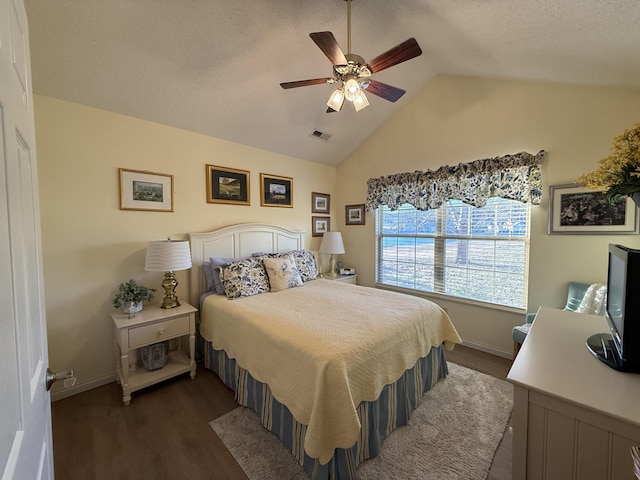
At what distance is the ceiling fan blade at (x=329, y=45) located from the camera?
1406 mm

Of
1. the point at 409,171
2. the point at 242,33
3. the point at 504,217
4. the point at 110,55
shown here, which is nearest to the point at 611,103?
the point at 504,217

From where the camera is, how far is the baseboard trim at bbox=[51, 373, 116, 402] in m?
2.10

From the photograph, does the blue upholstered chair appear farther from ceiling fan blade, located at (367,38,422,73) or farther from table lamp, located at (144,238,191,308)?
table lamp, located at (144,238,191,308)

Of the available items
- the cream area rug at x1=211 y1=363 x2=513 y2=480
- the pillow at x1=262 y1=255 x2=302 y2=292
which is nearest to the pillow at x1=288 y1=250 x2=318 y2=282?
the pillow at x1=262 y1=255 x2=302 y2=292

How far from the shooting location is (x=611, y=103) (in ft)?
6.97

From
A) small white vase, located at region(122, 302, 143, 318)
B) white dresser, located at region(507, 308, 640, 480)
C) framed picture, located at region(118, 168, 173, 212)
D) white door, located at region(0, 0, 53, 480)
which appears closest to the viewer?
white door, located at region(0, 0, 53, 480)

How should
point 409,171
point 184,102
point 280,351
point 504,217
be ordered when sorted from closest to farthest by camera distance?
point 280,351, point 184,102, point 504,217, point 409,171

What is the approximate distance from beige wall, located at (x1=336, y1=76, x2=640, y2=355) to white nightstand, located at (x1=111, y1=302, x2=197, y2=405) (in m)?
2.91

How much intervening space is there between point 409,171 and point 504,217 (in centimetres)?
121

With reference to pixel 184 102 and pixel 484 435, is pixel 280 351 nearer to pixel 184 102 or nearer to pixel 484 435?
pixel 484 435

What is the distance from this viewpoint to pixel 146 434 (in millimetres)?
1760

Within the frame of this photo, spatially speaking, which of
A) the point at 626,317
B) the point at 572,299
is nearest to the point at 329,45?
the point at 626,317

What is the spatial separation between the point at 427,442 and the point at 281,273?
1.81 metres

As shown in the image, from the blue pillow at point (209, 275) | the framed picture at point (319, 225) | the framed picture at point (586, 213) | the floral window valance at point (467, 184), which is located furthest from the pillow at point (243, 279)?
the framed picture at point (586, 213)
